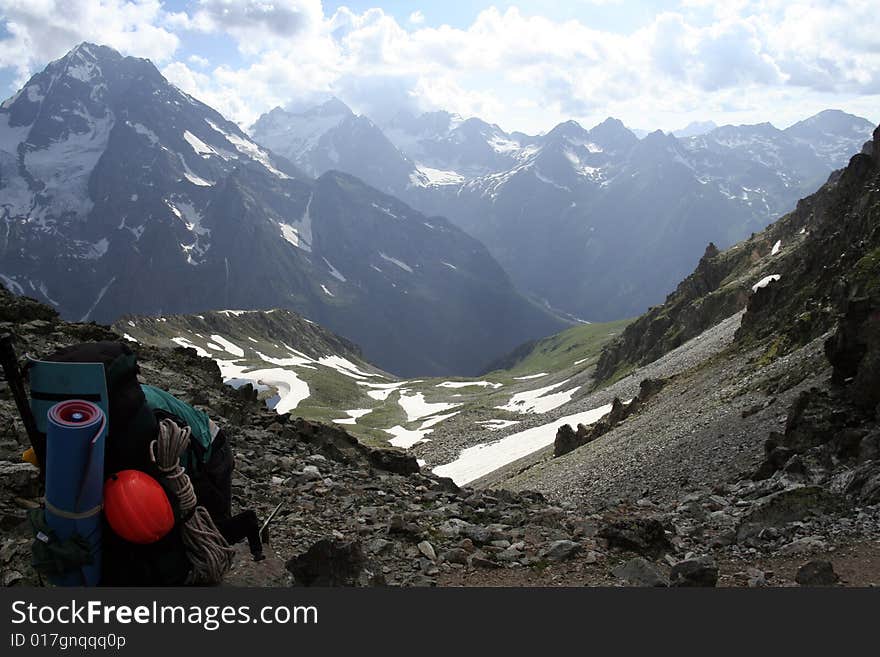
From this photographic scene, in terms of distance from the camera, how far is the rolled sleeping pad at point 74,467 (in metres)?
5.21

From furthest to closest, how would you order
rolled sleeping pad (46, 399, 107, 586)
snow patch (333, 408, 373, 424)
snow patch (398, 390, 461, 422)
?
snow patch (398, 390, 461, 422) → snow patch (333, 408, 373, 424) → rolled sleeping pad (46, 399, 107, 586)

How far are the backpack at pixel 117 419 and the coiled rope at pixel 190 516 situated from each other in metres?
0.07

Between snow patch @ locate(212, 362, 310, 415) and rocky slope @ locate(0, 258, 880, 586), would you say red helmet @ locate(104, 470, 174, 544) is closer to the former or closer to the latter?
rocky slope @ locate(0, 258, 880, 586)

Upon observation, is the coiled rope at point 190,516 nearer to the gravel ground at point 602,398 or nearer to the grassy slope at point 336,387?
the gravel ground at point 602,398

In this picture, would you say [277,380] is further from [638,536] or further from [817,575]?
[817,575]

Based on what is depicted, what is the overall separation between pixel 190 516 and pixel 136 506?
0.63 metres

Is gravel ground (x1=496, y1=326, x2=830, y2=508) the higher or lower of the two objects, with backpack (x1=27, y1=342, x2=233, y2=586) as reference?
lower

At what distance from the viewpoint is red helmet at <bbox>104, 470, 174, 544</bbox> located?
547cm

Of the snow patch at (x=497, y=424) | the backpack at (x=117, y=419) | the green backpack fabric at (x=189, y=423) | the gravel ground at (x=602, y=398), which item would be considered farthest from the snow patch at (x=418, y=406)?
the backpack at (x=117, y=419)

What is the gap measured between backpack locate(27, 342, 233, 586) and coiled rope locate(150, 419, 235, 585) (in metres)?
0.07

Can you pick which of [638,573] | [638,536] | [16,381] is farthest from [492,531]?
[16,381]

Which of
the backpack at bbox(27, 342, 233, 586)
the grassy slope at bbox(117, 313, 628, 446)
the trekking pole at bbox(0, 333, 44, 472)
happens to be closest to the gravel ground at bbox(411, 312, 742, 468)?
the grassy slope at bbox(117, 313, 628, 446)

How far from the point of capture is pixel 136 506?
5477mm

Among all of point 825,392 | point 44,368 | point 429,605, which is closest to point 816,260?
point 825,392
